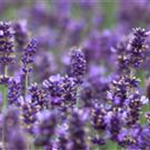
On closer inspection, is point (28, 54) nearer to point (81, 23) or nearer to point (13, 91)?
point (13, 91)

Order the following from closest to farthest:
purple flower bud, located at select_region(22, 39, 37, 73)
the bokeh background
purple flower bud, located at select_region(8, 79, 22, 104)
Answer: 1. purple flower bud, located at select_region(8, 79, 22, 104)
2. purple flower bud, located at select_region(22, 39, 37, 73)
3. the bokeh background

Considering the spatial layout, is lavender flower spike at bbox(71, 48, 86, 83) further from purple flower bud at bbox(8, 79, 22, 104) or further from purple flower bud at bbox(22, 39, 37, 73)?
purple flower bud at bbox(8, 79, 22, 104)

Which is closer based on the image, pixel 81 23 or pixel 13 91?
pixel 13 91

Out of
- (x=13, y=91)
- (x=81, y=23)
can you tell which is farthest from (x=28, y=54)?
(x=81, y=23)

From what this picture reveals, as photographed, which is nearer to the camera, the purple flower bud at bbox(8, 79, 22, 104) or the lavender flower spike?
the purple flower bud at bbox(8, 79, 22, 104)

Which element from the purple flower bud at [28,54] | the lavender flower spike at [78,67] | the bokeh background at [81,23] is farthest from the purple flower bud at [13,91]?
the bokeh background at [81,23]

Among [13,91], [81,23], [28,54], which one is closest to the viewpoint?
[13,91]

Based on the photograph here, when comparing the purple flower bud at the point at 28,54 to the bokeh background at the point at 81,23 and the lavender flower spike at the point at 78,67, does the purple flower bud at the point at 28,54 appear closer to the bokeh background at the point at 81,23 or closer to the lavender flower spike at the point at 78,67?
the lavender flower spike at the point at 78,67

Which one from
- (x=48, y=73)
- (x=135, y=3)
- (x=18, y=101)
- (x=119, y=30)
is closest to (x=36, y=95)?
(x=18, y=101)

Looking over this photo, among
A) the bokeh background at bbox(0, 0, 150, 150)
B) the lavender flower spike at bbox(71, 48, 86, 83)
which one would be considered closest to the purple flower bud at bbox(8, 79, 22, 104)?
the lavender flower spike at bbox(71, 48, 86, 83)

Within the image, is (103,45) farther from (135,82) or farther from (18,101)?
(18,101)

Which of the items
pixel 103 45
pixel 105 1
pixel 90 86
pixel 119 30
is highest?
pixel 105 1
